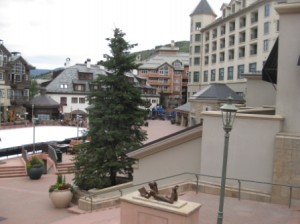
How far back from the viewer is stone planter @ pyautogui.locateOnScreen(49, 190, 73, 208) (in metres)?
16.1

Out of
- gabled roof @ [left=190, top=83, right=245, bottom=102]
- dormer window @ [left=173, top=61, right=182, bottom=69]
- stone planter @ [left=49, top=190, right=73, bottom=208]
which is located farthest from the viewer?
dormer window @ [left=173, top=61, right=182, bottom=69]

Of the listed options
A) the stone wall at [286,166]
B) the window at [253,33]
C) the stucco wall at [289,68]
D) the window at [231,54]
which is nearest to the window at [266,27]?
the window at [253,33]

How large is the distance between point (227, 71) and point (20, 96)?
35999mm

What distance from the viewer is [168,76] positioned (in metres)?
90.4

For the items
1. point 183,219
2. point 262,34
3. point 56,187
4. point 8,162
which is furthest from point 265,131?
point 262,34

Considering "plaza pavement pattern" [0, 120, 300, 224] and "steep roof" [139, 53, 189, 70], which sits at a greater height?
"steep roof" [139, 53, 189, 70]

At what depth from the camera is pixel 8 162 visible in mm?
27688

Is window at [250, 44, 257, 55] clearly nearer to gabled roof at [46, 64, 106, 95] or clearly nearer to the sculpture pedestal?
gabled roof at [46, 64, 106, 95]

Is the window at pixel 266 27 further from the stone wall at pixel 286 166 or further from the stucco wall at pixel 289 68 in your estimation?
the stone wall at pixel 286 166

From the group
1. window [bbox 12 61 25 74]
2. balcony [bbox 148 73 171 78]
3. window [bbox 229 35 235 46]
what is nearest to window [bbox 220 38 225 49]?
window [bbox 229 35 235 46]

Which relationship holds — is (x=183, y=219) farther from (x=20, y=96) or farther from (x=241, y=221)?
(x=20, y=96)

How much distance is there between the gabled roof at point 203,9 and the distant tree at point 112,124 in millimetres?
51114

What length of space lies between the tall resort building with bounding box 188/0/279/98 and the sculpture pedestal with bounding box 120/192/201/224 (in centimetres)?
3603

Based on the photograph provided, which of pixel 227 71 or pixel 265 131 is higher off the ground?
pixel 227 71
